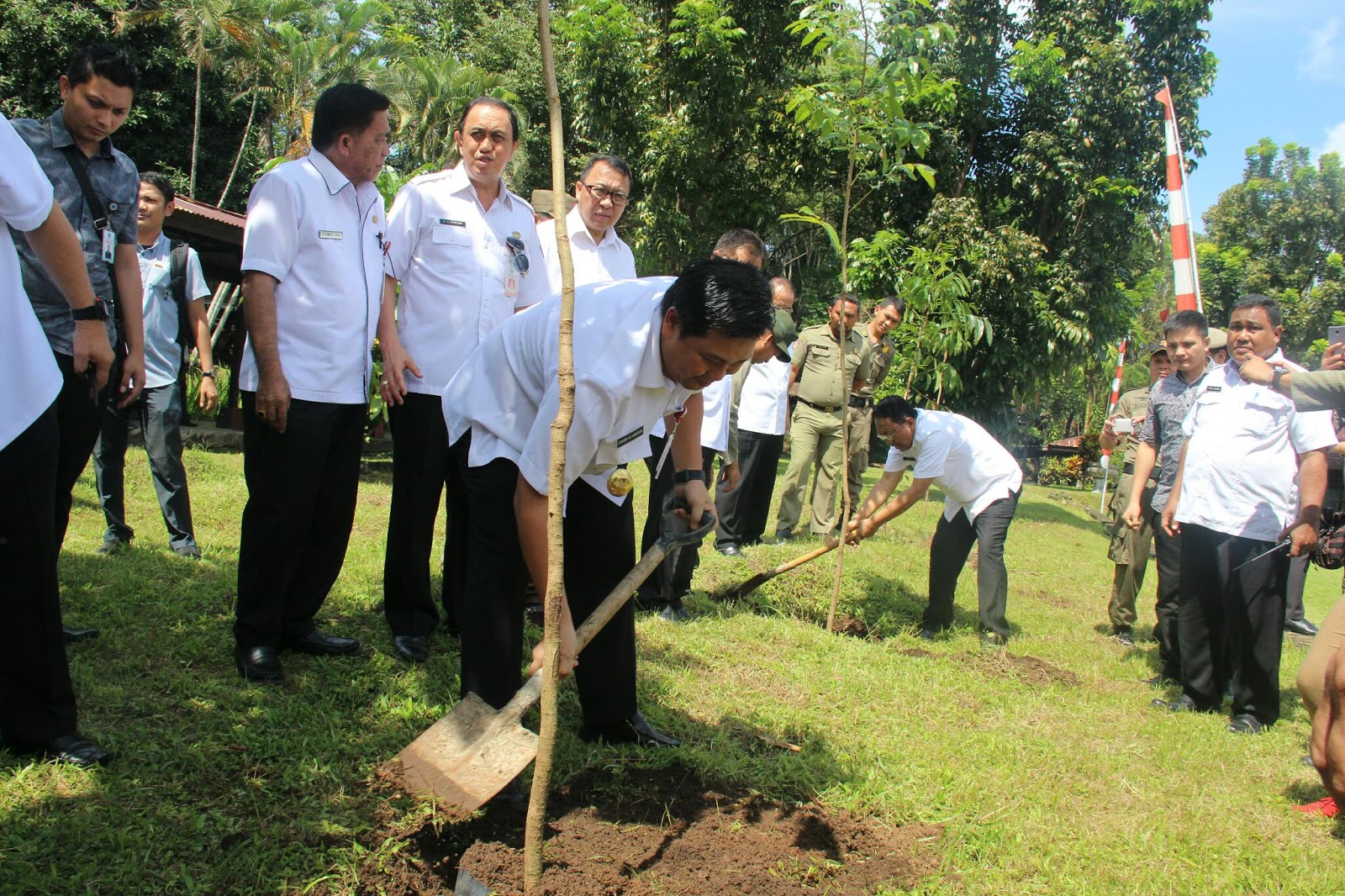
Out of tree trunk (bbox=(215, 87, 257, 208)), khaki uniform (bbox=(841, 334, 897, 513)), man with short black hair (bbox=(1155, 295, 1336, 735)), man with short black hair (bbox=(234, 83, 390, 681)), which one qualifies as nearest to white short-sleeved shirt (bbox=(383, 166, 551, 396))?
man with short black hair (bbox=(234, 83, 390, 681))

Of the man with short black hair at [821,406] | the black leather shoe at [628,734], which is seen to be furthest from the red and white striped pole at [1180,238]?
the black leather shoe at [628,734]

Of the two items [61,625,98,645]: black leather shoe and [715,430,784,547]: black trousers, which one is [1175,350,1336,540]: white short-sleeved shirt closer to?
[715,430,784,547]: black trousers

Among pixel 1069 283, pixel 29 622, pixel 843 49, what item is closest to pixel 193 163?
pixel 1069 283

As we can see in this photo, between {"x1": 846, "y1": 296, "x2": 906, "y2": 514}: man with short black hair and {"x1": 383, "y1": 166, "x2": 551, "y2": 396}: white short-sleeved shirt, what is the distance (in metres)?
4.67

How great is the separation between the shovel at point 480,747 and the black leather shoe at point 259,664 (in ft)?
2.94

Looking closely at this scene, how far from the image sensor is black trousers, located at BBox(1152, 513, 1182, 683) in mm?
5254

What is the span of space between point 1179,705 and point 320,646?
13.5 feet

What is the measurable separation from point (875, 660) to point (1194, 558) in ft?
5.30

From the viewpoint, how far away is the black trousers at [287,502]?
3.27 m

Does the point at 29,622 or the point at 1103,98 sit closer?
the point at 29,622

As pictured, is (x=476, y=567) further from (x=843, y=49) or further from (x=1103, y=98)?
(x=1103, y=98)

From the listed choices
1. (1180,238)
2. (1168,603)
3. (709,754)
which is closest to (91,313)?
(709,754)

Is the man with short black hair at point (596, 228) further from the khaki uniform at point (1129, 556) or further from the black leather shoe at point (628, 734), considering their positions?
the khaki uniform at point (1129, 556)

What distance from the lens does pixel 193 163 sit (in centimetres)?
2027
